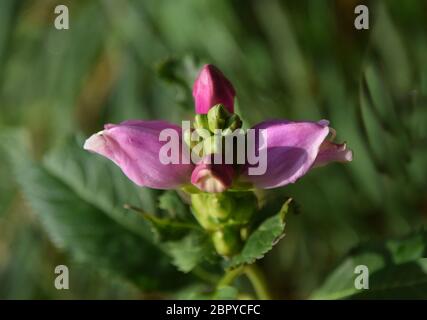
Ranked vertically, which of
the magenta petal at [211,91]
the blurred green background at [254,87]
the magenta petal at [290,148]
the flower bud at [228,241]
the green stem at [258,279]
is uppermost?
the blurred green background at [254,87]

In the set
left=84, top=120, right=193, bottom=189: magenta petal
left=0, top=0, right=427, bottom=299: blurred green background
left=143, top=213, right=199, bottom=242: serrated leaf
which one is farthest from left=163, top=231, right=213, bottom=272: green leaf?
left=0, top=0, right=427, bottom=299: blurred green background

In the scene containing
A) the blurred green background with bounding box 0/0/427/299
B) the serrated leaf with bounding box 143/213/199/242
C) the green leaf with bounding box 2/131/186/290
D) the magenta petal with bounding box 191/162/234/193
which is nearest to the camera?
the magenta petal with bounding box 191/162/234/193

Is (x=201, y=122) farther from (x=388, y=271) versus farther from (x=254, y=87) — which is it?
(x=254, y=87)

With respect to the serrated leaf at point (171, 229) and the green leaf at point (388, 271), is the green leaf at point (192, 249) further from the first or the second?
the green leaf at point (388, 271)

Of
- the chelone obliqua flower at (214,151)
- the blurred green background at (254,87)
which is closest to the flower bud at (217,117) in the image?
→ the chelone obliqua flower at (214,151)

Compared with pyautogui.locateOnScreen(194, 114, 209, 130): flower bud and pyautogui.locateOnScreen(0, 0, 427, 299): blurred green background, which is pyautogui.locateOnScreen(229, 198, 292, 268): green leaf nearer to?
pyautogui.locateOnScreen(194, 114, 209, 130): flower bud

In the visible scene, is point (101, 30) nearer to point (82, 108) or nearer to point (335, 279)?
point (82, 108)
